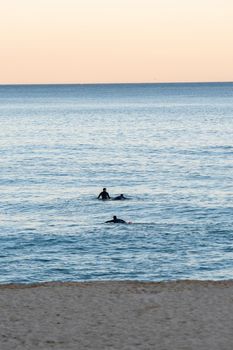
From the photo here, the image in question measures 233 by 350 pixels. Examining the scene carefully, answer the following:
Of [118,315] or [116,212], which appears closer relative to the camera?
[118,315]

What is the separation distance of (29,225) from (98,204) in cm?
827

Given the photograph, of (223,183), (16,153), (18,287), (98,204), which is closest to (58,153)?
(16,153)

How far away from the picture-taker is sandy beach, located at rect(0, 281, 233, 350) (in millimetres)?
18328

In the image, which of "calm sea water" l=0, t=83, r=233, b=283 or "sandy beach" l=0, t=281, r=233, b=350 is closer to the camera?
"sandy beach" l=0, t=281, r=233, b=350

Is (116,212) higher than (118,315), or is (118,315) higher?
(118,315)

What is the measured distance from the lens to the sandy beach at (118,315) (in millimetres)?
18328

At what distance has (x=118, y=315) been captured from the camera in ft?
67.1

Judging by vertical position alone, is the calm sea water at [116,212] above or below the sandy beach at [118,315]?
below

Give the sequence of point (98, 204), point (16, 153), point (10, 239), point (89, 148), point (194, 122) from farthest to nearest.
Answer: point (194, 122), point (89, 148), point (16, 153), point (98, 204), point (10, 239)

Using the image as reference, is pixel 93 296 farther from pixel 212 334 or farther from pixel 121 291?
pixel 212 334

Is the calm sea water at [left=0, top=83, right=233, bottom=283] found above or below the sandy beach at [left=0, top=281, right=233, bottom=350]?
below

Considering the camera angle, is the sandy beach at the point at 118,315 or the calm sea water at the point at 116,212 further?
the calm sea water at the point at 116,212

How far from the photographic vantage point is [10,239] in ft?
131

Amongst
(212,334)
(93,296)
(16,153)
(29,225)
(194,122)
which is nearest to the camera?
(212,334)
